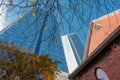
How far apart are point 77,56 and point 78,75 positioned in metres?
111

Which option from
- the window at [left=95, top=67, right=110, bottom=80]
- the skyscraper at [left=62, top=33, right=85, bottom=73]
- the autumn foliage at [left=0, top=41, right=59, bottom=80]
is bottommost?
the skyscraper at [left=62, top=33, right=85, bottom=73]

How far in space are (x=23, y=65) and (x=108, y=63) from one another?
9352mm

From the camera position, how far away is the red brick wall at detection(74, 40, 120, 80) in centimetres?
1562

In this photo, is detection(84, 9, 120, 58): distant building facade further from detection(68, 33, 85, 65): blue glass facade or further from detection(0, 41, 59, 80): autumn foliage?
detection(68, 33, 85, 65): blue glass facade

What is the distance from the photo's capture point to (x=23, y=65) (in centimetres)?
2348

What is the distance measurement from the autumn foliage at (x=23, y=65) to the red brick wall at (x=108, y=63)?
21.8 ft

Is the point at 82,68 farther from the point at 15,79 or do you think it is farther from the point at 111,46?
the point at 15,79

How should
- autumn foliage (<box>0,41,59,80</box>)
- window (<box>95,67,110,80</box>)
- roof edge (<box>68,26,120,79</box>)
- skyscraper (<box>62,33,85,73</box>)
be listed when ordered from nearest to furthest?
Result: 1. roof edge (<box>68,26,120,79</box>)
2. window (<box>95,67,110,80</box>)
3. autumn foliage (<box>0,41,59,80</box>)
4. skyscraper (<box>62,33,85,73</box>)

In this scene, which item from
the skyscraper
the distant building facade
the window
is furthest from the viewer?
the skyscraper

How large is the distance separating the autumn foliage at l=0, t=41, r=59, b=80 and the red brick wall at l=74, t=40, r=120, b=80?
261 inches

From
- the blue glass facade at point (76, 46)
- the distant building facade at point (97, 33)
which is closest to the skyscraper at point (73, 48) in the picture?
the blue glass facade at point (76, 46)

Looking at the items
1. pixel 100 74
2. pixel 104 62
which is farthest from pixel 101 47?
pixel 100 74

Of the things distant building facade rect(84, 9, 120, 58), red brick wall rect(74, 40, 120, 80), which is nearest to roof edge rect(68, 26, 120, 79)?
red brick wall rect(74, 40, 120, 80)

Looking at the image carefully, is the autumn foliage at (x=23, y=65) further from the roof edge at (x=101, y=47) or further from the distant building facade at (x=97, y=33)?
the roof edge at (x=101, y=47)
